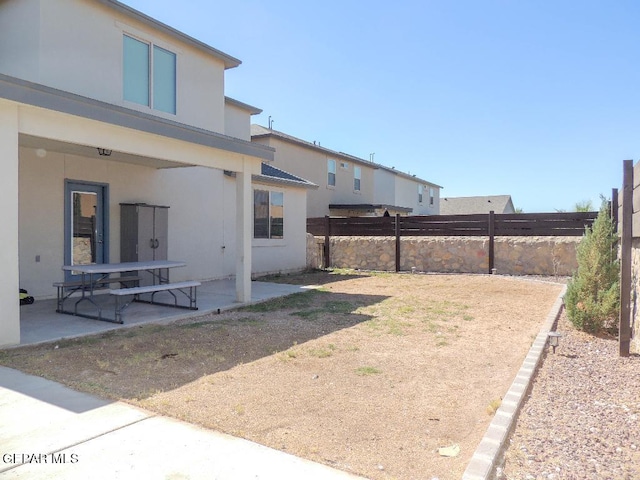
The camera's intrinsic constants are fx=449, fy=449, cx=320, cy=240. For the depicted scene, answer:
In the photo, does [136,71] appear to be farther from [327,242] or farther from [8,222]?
[327,242]

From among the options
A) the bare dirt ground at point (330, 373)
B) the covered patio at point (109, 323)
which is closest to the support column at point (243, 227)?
the covered patio at point (109, 323)

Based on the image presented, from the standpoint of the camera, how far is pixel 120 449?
9.78 feet

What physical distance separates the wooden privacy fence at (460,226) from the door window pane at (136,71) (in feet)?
30.5

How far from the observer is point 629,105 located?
12.0 metres

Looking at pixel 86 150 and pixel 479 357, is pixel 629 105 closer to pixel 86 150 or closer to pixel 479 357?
pixel 479 357

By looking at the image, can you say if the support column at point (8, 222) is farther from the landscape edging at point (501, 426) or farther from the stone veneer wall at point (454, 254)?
the stone veneer wall at point (454, 254)

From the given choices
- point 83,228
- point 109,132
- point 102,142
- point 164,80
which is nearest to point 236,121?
point 164,80

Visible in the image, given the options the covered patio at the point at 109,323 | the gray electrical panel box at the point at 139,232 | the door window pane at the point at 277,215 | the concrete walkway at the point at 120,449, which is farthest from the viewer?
the door window pane at the point at 277,215

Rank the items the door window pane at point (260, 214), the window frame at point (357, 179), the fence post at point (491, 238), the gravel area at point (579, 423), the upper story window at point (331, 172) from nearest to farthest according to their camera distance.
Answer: the gravel area at point (579, 423) < the door window pane at point (260, 214) < the fence post at point (491, 238) < the upper story window at point (331, 172) < the window frame at point (357, 179)

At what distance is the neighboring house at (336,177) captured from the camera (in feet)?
69.2

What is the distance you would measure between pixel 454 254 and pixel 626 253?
33.8ft

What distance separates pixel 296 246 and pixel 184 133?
28.2 ft

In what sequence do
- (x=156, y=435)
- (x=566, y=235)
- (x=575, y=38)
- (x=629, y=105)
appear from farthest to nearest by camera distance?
(x=566, y=235) → (x=629, y=105) → (x=575, y=38) → (x=156, y=435)

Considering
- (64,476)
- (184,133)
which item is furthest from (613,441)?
(184,133)
